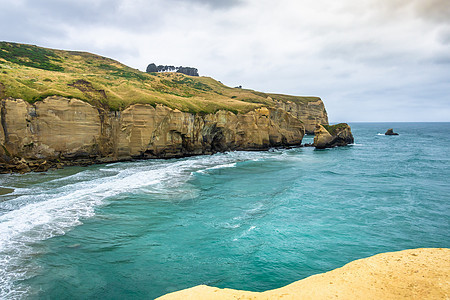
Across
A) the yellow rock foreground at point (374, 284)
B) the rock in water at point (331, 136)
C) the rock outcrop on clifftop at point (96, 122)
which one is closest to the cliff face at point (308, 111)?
the rock in water at point (331, 136)

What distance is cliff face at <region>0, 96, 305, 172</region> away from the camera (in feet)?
105

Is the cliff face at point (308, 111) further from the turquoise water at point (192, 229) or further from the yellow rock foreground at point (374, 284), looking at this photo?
the yellow rock foreground at point (374, 284)

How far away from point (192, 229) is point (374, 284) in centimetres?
1127

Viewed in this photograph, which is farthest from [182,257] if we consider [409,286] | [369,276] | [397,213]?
[397,213]

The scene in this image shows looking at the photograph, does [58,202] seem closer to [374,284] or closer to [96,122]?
[96,122]

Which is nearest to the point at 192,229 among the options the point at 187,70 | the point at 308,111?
the point at 308,111

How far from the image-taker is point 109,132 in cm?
4012

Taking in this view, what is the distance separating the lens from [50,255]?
1273cm

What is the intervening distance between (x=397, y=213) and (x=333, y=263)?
34.4 ft

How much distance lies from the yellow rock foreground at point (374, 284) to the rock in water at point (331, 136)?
194ft

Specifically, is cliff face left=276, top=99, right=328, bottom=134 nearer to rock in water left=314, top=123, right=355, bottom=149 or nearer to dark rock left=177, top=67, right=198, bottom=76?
rock in water left=314, top=123, right=355, bottom=149

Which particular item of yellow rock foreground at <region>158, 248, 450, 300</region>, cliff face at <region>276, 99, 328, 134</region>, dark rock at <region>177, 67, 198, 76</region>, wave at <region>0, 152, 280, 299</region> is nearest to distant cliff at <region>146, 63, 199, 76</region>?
dark rock at <region>177, 67, 198, 76</region>

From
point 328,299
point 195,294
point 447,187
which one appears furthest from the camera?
point 447,187

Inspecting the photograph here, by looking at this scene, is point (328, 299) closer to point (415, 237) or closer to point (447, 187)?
point (415, 237)
